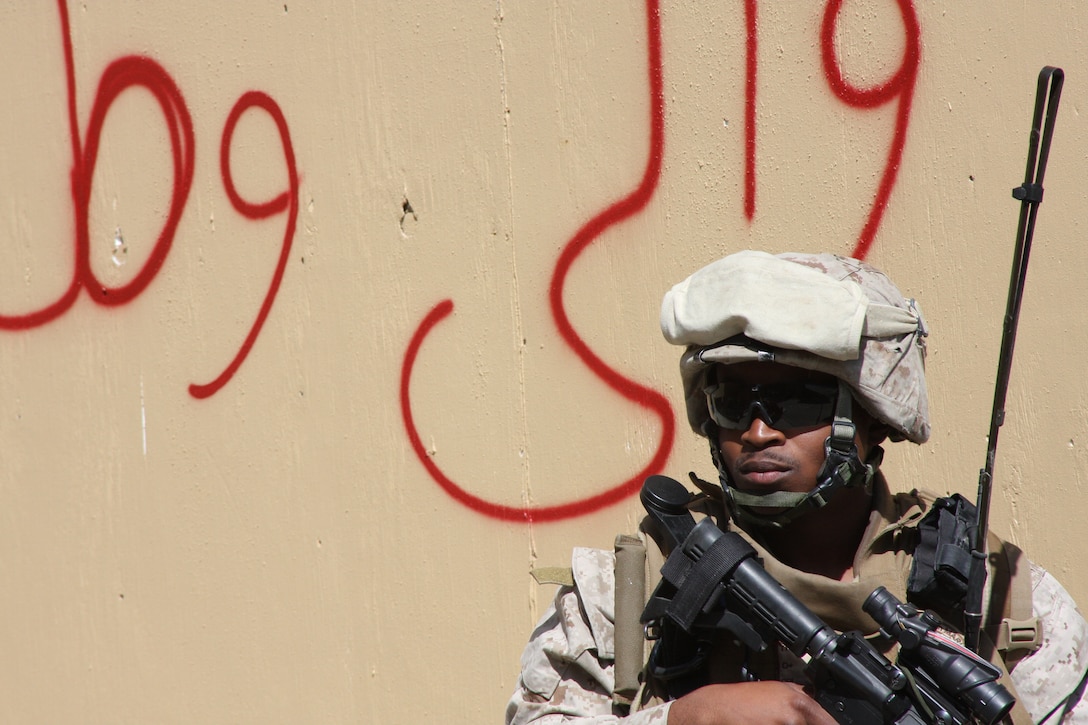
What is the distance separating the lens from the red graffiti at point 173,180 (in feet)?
8.50

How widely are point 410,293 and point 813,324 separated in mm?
1219

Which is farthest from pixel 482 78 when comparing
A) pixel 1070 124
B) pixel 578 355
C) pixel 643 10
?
pixel 1070 124

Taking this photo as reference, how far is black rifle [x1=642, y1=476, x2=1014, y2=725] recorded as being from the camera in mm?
1239

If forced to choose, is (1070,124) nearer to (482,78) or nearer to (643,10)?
(643,10)

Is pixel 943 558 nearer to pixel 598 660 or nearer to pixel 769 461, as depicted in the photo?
pixel 769 461

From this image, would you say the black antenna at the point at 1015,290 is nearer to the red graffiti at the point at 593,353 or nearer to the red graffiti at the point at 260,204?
the red graffiti at the point at 593,353

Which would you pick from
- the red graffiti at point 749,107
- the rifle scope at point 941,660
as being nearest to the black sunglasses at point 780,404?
the rifle scope at point 941,660

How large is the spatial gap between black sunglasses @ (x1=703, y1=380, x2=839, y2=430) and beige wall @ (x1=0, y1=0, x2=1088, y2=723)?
67 cm

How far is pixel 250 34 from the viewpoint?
2605 millimetres

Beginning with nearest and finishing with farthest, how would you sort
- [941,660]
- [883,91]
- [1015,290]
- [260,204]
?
[941,660] → [1015,290] → [883,91] → [260,204]

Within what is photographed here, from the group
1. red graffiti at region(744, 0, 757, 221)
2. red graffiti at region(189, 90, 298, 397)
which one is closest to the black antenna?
red graffiti at region(744, 0, 757, 221)

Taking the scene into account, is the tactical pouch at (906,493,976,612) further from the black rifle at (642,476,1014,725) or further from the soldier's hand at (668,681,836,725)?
the soldier's hand at (668,681,836,725)

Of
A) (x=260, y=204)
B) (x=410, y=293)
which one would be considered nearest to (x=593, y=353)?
(x=410, y=293)

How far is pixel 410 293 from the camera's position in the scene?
2441mm
